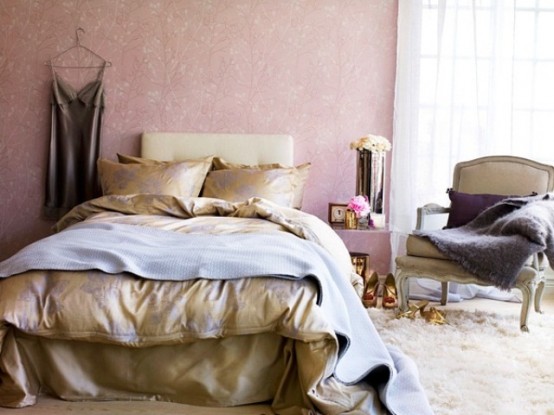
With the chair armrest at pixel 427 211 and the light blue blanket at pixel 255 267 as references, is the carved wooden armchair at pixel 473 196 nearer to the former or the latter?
the chair armrest at pixel 427 211

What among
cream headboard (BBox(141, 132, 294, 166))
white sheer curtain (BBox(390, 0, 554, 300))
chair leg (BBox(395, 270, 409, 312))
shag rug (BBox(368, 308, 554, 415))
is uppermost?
white sheer curtain (BBox(390, 0, 554, 300))

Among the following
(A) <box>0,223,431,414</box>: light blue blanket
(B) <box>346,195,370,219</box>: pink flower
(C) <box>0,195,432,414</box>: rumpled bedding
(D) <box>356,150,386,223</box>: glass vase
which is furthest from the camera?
(D) <box>356,150,386,223</box>: glass vase

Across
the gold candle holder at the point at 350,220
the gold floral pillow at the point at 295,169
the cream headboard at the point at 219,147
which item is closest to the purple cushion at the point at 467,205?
the gold candle holder at the point at 350,220

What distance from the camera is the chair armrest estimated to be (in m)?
4.51

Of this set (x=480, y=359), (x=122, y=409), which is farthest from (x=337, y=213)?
(x=122, y=409)

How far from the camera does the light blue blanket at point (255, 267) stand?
104 inches

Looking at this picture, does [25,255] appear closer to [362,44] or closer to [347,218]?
[347,218]

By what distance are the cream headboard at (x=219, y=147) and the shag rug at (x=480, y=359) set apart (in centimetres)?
143

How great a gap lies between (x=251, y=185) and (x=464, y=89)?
1.64 metres

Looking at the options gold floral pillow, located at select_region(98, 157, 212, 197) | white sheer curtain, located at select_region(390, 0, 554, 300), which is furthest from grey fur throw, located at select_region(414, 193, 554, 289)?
gold floral pillow, located at select_region(98, 157, 212, 197)

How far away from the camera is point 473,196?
4.46 metres

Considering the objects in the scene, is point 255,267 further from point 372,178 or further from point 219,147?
point 219,147

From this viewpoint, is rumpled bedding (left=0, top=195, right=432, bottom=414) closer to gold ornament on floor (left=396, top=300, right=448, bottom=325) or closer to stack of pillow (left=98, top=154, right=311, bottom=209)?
gold ornament on floor (left=396, top=300, right=448, bottom=325)

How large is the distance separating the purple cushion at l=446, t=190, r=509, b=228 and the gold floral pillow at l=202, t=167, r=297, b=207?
1.05m
